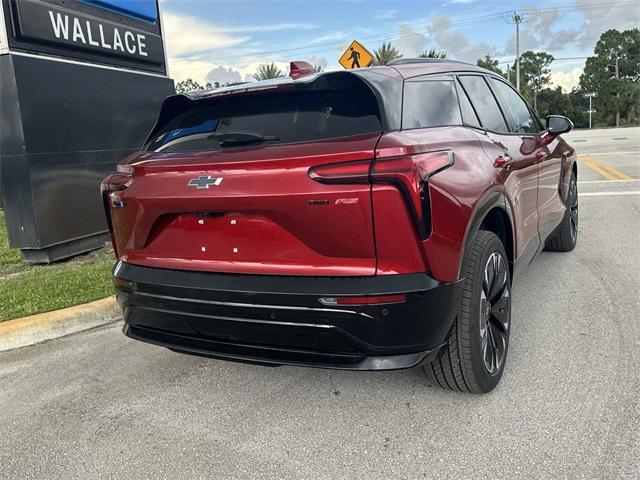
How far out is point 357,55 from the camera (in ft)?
42.8

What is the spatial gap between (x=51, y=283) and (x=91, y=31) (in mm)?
3217

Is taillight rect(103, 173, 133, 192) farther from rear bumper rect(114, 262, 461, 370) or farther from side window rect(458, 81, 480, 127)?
side window rect(458, 81, 480, 127)

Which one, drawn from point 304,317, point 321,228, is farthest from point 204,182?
point 304,317

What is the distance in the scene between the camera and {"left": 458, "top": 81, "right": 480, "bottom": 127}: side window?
3312mm

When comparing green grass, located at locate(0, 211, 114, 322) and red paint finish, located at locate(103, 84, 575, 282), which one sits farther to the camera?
green grass, located at locate(0, 211, 114, 322)

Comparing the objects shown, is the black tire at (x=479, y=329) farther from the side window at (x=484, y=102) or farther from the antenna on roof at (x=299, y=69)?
the antenna on roof at (x=299, y=69)

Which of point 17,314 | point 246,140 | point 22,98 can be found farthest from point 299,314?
point 22,98

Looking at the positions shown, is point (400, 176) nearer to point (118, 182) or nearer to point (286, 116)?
point (286, 116)

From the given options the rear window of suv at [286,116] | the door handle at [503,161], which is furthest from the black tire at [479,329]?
the rear window of suv at [286,116]

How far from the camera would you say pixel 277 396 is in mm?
3166

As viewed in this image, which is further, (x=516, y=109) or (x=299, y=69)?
(x=516, y=109)

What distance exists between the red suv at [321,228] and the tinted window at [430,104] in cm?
1

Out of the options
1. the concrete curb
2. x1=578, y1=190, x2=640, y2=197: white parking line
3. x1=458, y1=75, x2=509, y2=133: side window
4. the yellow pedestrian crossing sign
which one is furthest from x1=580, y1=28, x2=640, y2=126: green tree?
the concrete curb

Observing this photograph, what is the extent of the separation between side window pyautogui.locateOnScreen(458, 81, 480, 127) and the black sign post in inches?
184
